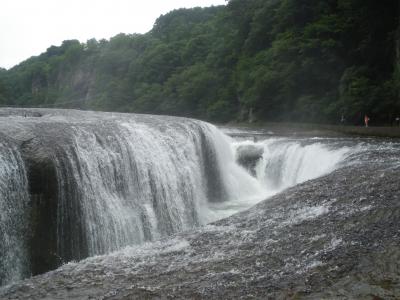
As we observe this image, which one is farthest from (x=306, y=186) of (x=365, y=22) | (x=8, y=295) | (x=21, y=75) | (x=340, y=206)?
(x=21, y=75)

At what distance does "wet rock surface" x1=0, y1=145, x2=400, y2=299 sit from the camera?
511 centimetres

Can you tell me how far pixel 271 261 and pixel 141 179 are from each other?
658 centimetres

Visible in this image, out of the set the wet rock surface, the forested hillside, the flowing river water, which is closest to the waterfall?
the flowing river water

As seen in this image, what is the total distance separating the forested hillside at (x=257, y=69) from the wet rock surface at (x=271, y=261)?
15.4 meters

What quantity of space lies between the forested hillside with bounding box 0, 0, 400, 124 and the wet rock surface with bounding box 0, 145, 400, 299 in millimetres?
15391

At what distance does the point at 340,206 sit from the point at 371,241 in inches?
73.7

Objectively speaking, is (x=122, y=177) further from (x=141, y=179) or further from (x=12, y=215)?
(x=12, y=215)

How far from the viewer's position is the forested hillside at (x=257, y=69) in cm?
2457

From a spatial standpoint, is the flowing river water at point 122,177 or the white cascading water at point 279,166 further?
the white cascading water at point 279,166

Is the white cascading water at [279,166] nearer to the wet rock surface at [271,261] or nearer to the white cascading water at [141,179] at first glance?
the white cascading water at [141,179]

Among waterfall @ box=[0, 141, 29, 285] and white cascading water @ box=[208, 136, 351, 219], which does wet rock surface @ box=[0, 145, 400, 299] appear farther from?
white cascading water @ box=[208, 136, 351, 219]

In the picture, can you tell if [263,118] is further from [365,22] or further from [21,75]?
[21,75]

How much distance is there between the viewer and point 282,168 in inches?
667

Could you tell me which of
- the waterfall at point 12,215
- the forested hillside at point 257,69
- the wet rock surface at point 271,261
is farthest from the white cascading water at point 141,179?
the forested hillside at point 257,69
